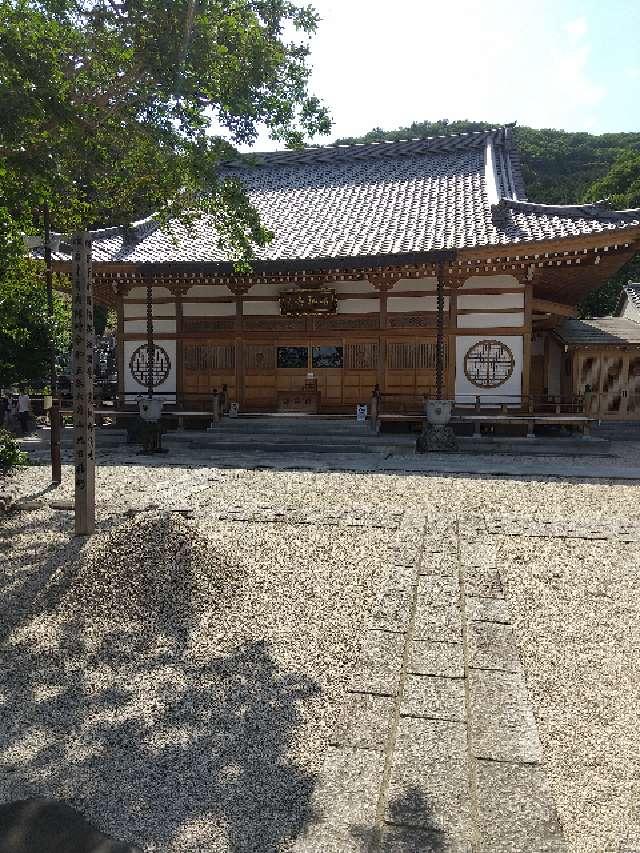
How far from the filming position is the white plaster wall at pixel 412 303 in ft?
48.7

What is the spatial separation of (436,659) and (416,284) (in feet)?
40.3

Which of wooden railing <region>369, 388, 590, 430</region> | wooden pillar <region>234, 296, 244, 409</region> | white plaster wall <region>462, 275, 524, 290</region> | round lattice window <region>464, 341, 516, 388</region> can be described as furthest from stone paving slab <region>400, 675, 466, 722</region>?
wooden pillar <region>234, 296, 244, 409</region>

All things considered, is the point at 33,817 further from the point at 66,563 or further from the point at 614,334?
the point at 614,334

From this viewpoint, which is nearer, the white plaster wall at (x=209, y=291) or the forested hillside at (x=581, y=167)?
the white plaster wall at (x=209, y=291)

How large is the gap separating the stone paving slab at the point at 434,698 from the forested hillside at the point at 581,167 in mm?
24190

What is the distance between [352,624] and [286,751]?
1538 mm

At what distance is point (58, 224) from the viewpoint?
8.79 meters

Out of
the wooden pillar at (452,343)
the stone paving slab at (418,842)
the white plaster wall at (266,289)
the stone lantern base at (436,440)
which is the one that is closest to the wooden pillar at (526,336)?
the wooden pillar at (452,343)

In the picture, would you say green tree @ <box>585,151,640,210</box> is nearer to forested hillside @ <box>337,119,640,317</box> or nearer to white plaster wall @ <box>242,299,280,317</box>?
forested hillside @ <box>337,119,640,317</box>

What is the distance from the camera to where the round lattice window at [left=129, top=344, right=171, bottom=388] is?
54.8 feet

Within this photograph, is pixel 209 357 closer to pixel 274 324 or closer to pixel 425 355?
pixel 274 324

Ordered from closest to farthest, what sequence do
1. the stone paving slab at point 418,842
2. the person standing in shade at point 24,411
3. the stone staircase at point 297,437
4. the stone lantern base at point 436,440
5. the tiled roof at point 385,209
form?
the stone paving slab at point 418,842 → the stone lantern base at point 436,440 → the stone staircase at point 297,437 → the tiled roof at point 385,209 → the person standing in shade at point 24,411

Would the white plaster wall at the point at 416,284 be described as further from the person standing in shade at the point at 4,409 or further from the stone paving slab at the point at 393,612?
the stone paving slab at the point at 393,612

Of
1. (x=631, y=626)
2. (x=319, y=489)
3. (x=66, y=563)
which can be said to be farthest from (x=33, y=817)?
(x=319, y=489)
